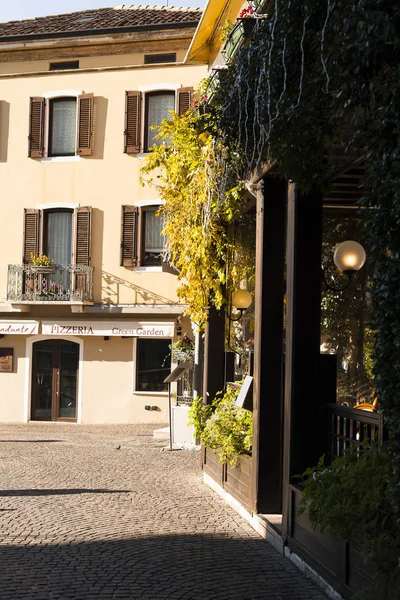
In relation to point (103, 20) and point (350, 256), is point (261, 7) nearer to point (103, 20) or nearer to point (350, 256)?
point (350, 256)

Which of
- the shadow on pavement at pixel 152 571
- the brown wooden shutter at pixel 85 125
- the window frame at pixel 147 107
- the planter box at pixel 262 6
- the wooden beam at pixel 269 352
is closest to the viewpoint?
the shadow on pavement at pixel 152 571

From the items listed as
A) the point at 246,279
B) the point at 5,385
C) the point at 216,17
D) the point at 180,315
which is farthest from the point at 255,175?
the point at 5,385

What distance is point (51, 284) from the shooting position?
24812 mm

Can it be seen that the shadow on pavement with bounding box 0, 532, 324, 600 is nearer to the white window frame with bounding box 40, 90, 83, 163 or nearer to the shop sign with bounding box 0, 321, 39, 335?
the shop sign with bounding box 0, 321, 39, 335

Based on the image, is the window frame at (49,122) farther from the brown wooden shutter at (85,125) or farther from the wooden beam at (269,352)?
the wooden beam at (269,352)

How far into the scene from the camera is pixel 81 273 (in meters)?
24.7

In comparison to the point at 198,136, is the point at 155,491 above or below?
below

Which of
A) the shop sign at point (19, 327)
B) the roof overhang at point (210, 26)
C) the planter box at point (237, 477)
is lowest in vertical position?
the planter box at point (237, 477)

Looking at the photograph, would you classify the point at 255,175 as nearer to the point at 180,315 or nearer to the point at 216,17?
the point at 216,17

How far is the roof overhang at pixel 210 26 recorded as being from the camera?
13.3 metres

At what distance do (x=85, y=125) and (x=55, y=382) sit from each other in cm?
670

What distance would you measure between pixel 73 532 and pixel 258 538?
1.56 meters

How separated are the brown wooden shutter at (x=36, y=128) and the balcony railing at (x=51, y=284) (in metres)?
3.08

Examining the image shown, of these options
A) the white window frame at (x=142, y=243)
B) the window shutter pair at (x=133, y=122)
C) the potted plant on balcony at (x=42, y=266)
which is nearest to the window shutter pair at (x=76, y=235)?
Result: the potted plant on balcony at (x=42, y=266)
